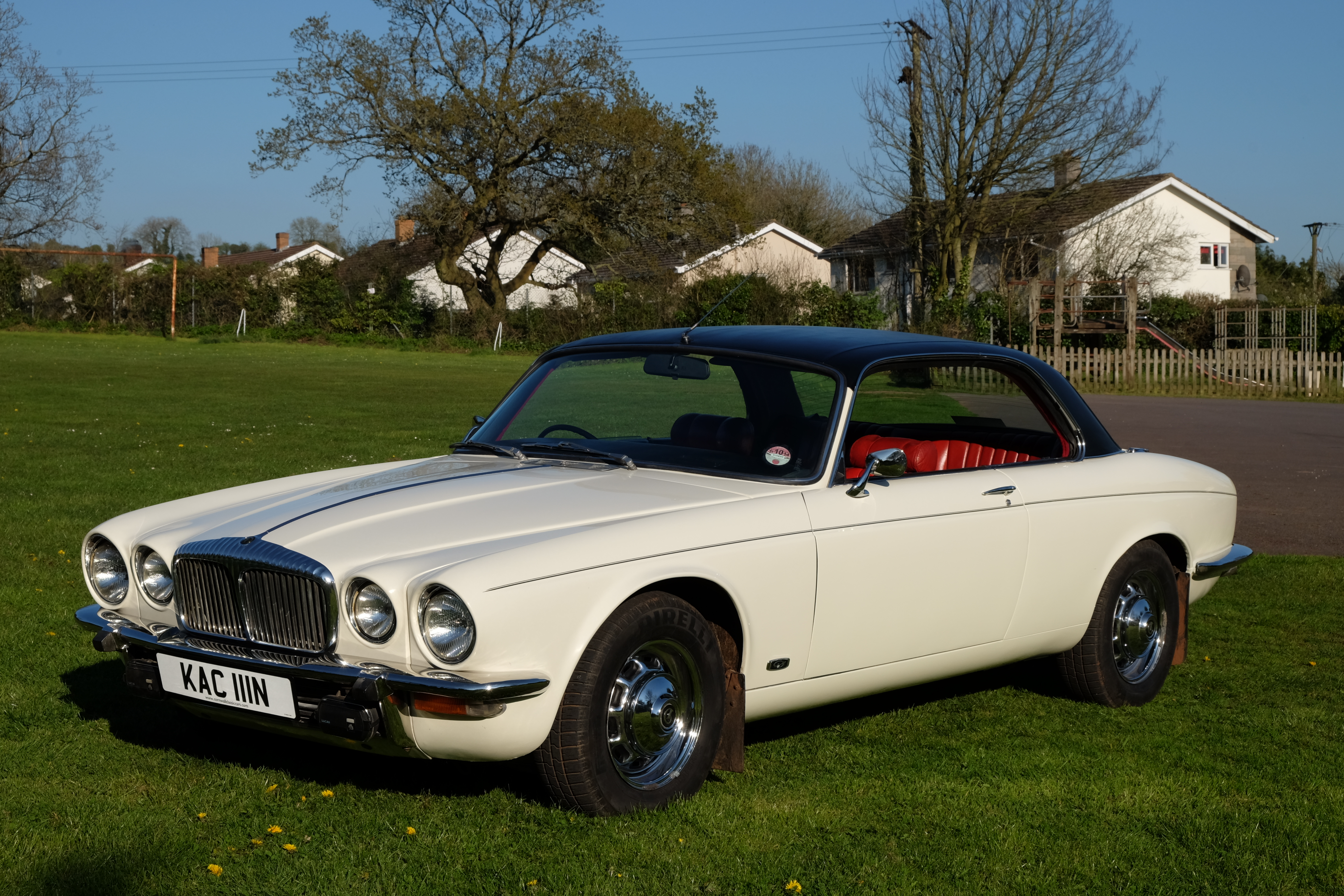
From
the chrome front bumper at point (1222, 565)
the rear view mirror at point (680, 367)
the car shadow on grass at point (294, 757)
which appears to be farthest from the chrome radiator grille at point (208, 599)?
the chrome front bumper at point (1222, 565)

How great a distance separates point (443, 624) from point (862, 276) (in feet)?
192

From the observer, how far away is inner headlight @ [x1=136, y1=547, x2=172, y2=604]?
432 centimetres

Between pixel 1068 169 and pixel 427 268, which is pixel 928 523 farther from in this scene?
pixel 427 268

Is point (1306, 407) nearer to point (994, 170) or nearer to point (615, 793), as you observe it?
point (994, 170)

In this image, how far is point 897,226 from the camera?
57.5 m

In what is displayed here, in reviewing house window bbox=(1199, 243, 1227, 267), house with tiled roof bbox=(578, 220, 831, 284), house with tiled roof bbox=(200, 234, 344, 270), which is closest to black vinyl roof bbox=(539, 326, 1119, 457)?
house with tiled roof bbox=(578, 220, 831, 284)

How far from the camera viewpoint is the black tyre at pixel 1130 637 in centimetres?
553

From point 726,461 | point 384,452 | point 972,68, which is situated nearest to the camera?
point 726,461

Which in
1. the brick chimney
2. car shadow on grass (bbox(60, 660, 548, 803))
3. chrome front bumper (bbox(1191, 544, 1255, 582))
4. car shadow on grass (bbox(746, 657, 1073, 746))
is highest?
the brick chimney

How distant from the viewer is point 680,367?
5238 mm

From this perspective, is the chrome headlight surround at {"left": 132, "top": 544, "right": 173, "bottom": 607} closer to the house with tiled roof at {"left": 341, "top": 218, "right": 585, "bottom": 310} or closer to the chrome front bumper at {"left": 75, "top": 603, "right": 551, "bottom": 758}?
the chrome front bumper at {"left": 75, "top": 603, "right": 551, "bottom": 758}

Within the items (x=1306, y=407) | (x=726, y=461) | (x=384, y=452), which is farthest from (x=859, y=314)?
(x=726, y=461)

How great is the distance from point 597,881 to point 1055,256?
48220 mm

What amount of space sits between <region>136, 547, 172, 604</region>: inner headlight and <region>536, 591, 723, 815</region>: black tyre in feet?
4.48
